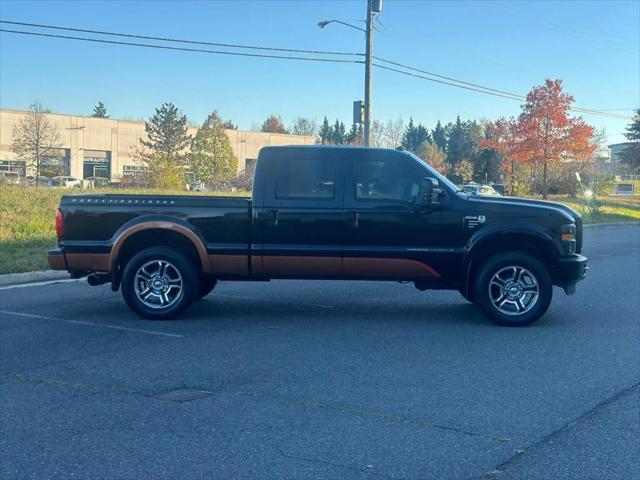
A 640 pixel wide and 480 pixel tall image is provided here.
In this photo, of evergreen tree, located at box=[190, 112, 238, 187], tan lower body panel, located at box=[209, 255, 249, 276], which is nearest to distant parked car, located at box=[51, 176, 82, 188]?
evergreen tree, located at box=[190, 112, 238, 187]

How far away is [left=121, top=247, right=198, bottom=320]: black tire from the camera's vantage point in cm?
877

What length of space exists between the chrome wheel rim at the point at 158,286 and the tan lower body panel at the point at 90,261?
45 centimetres

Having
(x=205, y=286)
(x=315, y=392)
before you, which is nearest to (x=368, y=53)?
(x=205, y=286)

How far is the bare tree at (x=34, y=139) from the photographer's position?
197 ft

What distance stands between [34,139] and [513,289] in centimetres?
5834

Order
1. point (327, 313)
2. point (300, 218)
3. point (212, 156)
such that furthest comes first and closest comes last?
point (212, 156) < point (327, 313) < point (300, 218)

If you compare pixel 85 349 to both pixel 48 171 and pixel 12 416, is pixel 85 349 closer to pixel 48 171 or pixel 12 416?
pixel 12 416

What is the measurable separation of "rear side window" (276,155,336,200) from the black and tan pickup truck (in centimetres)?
1

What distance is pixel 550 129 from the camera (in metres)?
45.4

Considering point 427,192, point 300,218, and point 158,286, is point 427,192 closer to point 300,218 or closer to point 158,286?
point 300,218

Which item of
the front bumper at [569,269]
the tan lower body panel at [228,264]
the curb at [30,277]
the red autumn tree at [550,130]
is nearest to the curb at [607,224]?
Answer: the red autumn tree at [550,130]

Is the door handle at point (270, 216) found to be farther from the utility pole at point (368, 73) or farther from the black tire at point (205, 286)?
the utility pole at point (368, 73)

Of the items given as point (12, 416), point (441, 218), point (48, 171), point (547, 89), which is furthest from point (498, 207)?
point (48, 171)

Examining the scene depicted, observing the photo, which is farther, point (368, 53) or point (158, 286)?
point (368, 53)
